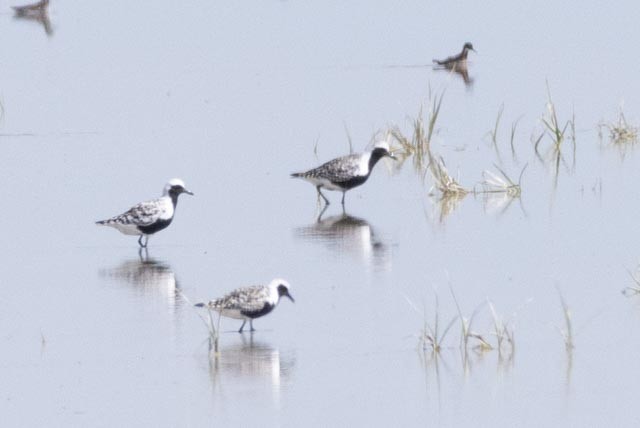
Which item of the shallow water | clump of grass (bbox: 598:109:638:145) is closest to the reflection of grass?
the shallow water

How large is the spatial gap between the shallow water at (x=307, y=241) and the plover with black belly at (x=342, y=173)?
247mm

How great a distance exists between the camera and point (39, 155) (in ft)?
74.9

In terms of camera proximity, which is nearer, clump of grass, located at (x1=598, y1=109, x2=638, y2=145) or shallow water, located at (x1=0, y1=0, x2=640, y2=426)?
shallow water, located at (x1=0, y1=0, x2=640, y2=426)

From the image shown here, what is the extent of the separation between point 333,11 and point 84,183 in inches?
838

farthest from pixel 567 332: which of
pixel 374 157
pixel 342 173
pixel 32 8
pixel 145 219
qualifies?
pixel 32 8

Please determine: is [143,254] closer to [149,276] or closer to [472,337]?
[149,276]

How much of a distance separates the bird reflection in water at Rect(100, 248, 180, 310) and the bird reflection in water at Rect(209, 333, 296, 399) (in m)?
1.71

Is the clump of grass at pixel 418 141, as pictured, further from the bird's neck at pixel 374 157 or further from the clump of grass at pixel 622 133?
the clump of grass at pixel 622 133

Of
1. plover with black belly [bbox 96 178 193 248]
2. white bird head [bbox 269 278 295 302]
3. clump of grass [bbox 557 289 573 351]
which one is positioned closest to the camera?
clump of grass [bbox 557 289 573 351]

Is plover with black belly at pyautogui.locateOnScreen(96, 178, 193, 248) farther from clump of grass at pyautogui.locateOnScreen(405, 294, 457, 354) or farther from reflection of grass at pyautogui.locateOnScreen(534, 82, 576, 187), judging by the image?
reflection of grass at pyautogui.locateOnScreen(534, 82, 576, 187)

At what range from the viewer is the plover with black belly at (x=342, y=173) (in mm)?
20109

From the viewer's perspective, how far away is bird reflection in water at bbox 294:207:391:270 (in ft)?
55.5

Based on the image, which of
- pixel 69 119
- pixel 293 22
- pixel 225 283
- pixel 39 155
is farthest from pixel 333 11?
pixel 225 283

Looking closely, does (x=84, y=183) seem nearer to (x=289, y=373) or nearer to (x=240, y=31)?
(x=289, y=373)
